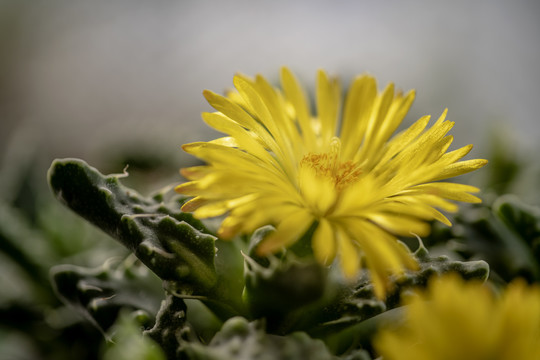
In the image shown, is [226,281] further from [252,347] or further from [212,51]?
[212,51]

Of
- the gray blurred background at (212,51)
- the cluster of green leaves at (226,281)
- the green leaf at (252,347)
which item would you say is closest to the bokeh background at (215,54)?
the gray blurred background at (212,51)

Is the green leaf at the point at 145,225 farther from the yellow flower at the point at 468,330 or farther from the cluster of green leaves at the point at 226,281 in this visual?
the yellow flower at the point at 468,330

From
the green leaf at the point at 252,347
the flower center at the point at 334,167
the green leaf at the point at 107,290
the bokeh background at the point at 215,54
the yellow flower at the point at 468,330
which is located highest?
the bokeh background at the point at 215,54

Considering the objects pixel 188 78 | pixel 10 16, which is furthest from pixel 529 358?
pixel 10 16

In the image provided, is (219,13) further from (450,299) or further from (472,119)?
(450,299)

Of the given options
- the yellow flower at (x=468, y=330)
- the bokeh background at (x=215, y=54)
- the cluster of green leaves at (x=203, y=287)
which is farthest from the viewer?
the bokeh background at (x=215, y=54)

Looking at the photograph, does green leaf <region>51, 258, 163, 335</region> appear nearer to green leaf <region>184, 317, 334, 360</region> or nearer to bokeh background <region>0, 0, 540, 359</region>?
green leaf <region>184, 317, 334, 360</region>

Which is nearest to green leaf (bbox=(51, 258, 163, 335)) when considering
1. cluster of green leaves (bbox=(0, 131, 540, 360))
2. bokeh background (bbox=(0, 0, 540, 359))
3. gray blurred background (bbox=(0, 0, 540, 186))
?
cluster of green leaves (bbox=(0, 131, 540, 360))
